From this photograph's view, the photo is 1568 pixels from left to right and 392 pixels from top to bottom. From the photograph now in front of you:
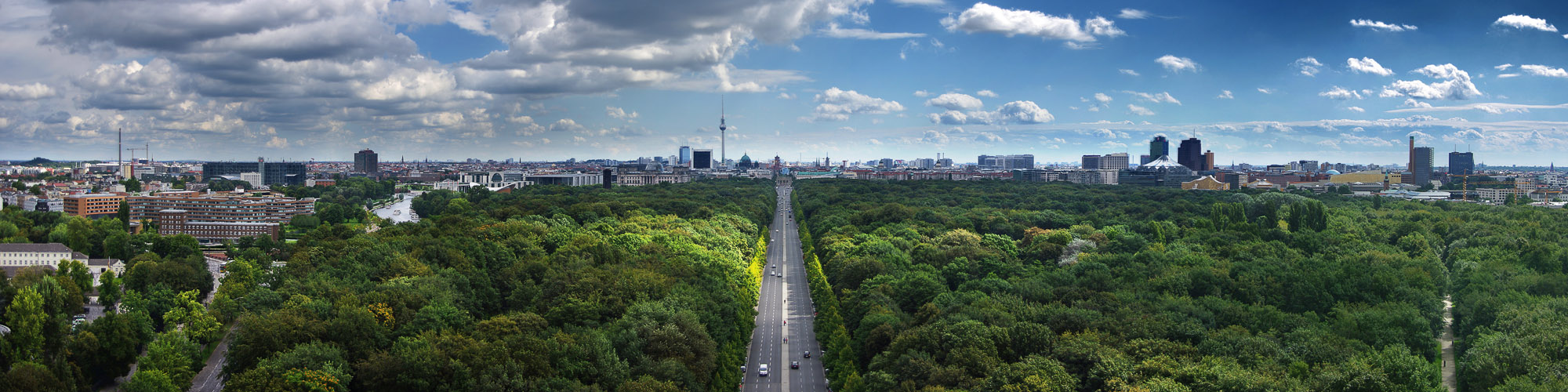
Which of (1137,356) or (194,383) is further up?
(1137,356)

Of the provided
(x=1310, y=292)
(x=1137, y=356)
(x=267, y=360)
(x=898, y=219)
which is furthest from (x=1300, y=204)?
(x=267, y=360)

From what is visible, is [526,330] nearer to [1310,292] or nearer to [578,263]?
[578,263]

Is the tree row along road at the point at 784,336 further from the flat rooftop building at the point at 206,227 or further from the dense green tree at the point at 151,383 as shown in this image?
the flat rooftop building at the point at 206,227

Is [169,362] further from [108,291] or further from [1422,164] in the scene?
[1422,164]

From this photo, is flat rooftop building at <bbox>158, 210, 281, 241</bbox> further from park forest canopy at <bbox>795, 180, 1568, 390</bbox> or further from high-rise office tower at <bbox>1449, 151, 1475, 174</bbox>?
high-rise office tower at <bbox>1449, 151, 1475, 174</bbox>

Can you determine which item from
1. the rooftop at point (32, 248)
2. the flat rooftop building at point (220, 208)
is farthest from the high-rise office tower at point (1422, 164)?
the rooftop at point (32, 248)

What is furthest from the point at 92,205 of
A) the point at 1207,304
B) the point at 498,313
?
the point at 1207,304
